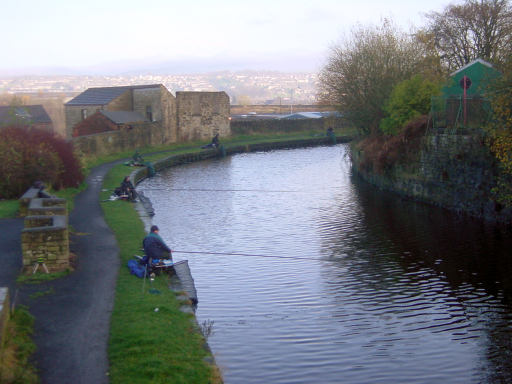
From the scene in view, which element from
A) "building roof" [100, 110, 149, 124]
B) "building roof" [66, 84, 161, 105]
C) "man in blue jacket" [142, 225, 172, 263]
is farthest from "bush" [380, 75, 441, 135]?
"building roof" [66, 84, 161, 105]

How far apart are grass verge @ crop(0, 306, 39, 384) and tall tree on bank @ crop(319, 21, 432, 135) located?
27.2 metres

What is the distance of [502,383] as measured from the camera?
9789 mm

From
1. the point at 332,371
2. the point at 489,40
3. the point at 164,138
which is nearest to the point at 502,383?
the point at 332,371

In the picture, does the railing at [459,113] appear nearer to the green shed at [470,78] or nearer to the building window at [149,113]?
the green shed at [470,78]

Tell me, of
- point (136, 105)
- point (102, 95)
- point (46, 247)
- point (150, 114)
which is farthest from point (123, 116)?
point (46, 247)

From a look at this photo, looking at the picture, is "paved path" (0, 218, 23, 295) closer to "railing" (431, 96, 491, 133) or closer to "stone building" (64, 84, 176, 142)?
"railing" (431, 96, 491, 133)

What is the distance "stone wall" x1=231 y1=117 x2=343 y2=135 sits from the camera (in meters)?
60.7

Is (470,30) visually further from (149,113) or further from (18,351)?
(18,351)

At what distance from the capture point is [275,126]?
208ft

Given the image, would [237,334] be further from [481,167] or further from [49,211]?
[481,167]

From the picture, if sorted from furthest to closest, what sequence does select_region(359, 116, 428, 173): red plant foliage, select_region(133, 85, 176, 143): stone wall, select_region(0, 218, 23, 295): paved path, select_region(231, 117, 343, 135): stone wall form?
select_region(231, 117, 343, 135): stone wall → select_region(133, 85, 176, 143): stone wall → select_region(359, 116, 428, 173): red plant foliage → select_region(0, 218, 23, 295): paved path

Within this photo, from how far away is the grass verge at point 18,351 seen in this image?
782 cm

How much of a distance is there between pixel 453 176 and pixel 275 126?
39799 mm

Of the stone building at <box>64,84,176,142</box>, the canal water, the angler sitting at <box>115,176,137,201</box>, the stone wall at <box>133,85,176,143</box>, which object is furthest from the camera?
the stone building at <box>64,84,176,142</box>
